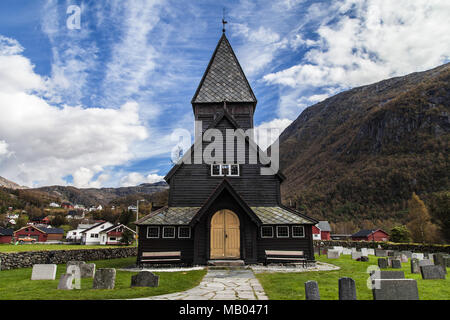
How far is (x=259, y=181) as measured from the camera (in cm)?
2109

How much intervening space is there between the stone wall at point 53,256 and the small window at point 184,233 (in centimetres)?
1057

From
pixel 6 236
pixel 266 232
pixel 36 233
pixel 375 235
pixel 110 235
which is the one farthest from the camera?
pixel 36 233

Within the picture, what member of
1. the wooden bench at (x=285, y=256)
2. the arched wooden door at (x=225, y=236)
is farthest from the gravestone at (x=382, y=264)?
the arched wooden door at (x=225, y=236)

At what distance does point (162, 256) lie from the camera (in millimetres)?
17922

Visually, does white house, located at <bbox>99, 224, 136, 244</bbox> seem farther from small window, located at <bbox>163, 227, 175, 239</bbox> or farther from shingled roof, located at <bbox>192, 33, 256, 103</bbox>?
small window, located at <bbox>163, 227, 175, 239</bbox>

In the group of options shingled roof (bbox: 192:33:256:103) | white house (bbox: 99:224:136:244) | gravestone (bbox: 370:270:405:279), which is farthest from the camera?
white house (bbox: 99:224:136:244)

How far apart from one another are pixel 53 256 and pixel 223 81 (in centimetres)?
2041

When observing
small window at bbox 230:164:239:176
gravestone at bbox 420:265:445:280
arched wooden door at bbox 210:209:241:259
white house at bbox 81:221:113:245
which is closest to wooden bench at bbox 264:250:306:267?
arched wooden door at bbox 210:209:241:259

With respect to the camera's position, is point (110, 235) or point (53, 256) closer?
point (53, 256)

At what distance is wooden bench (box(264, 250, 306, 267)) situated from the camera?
1775 cm

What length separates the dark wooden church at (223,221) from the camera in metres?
18.2

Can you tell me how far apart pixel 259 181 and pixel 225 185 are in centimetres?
375

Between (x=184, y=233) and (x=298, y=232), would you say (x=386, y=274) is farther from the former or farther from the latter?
(x=184, y=233)

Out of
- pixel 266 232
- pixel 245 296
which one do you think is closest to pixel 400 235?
pixel 266 232
